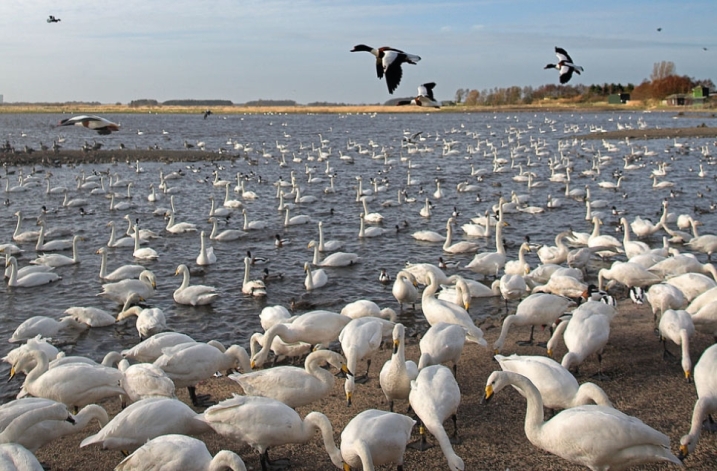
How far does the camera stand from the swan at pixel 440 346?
7.84 m

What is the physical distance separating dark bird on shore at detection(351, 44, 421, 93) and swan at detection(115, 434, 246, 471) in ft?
14.9

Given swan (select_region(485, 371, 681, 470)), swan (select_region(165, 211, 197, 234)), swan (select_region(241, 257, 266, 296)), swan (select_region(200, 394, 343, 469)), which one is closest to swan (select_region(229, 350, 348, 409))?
swan (select_region(200, 394, 343, 469))

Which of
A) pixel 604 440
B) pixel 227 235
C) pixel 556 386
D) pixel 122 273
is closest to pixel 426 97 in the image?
pixel 556 386

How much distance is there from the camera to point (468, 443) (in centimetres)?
679

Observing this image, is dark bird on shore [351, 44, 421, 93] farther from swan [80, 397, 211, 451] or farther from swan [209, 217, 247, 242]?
swan [209, 217, 247, 242]

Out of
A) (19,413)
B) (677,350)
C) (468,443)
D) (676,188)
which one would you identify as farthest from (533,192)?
(19,413)

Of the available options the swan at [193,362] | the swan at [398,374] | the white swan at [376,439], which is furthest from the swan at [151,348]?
the white swan at [376,439]

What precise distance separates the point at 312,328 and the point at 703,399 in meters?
4.67

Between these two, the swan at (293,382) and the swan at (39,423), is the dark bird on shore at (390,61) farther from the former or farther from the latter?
the swan at (39,423)

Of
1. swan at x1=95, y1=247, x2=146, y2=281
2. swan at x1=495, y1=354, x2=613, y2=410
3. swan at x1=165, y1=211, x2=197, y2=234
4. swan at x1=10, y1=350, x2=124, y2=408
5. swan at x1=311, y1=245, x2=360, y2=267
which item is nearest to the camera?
swan at x1=495, y1=354, x2=613, y2=410

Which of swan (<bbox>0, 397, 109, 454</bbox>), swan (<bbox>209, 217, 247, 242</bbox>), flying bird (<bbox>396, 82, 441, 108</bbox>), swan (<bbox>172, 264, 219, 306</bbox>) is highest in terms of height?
flying bird (<bbox>396, 82, 441, 108</bbox>)

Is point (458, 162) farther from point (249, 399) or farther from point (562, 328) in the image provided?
point (249, 399)

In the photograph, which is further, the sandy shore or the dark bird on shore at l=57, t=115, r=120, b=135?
the dark bird on shore at l=57, t=115, r=120, b=135

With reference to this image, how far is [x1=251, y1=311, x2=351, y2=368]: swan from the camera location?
8977 millimetres
